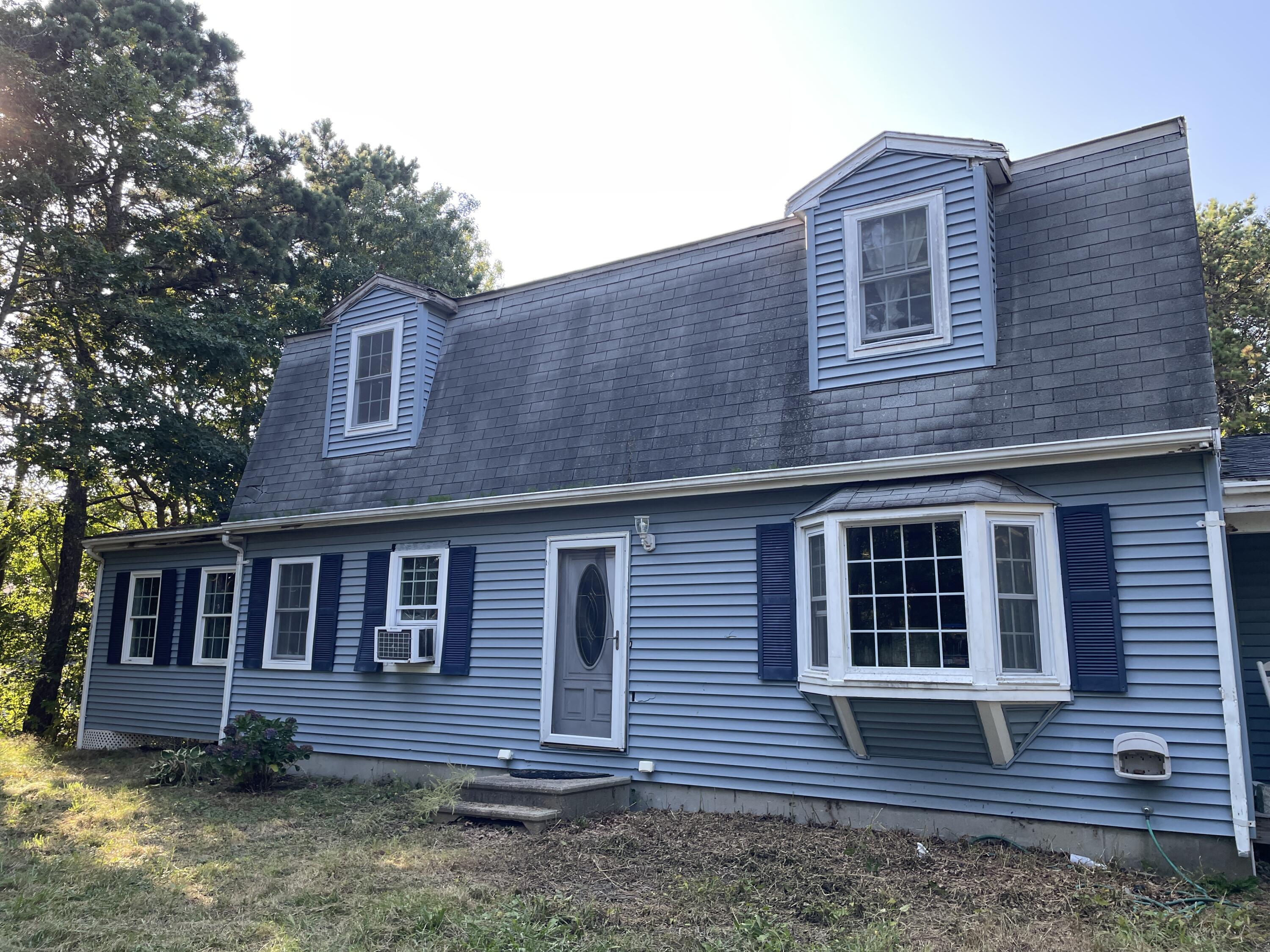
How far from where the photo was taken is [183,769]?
32.0 feet

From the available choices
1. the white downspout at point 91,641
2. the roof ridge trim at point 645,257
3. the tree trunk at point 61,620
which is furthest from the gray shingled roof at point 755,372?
the tree trunk at point 61,620

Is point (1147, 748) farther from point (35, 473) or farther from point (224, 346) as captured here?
point (35, 473)

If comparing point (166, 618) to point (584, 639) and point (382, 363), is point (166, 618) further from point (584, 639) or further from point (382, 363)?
point (584, 639)

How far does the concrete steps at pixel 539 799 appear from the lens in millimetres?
7129

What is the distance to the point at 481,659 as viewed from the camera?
9.16m

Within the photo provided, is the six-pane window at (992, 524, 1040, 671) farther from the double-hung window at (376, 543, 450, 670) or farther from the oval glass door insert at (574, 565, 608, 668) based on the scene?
the double-hung window at (376, 543, 450, 670)

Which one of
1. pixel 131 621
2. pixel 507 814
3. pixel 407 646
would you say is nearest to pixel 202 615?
pixel 131 621

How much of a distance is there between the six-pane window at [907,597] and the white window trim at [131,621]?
1026cm

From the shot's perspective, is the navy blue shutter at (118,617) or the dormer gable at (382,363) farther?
the navy blue shutter at (118,617)

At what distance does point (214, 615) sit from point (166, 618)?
1018mm

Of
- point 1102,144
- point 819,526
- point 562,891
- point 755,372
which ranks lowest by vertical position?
point 562,891

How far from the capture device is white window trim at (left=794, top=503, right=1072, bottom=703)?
19.7ft

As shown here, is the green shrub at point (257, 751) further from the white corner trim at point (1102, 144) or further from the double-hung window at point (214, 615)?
the white corner trim at point (1102, 144)

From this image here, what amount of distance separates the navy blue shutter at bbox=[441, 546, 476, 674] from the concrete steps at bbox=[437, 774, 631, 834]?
1.60 metres
